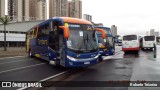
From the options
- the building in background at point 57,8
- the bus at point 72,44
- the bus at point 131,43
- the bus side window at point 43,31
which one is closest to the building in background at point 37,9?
the building in background at point 57,8

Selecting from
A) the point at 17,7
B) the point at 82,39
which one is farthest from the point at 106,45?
the point at 17,7

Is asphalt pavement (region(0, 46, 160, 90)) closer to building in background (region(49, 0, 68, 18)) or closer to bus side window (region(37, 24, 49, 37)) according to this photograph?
bus side window (region(37, 24, 49, 37))

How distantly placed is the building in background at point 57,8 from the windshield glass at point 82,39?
6359 cm

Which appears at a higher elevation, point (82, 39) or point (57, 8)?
point (57, 8)

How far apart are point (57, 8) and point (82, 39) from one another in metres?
66.0

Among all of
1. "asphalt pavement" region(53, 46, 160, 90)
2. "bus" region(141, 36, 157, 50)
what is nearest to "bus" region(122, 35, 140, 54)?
"bus" region(141, 36, 157, 50)

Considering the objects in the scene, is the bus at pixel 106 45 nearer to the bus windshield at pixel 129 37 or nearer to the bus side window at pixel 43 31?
the bus side window at pixel 43 31

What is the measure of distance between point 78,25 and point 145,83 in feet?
19.3

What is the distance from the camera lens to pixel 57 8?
76625 mm

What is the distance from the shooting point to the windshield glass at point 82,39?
12180 mm

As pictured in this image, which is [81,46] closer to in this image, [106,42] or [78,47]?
[78,47]

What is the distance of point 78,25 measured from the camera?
42.6 feet

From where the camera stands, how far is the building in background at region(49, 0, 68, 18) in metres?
75.5

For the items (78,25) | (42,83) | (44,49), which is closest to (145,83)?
(42,83)
